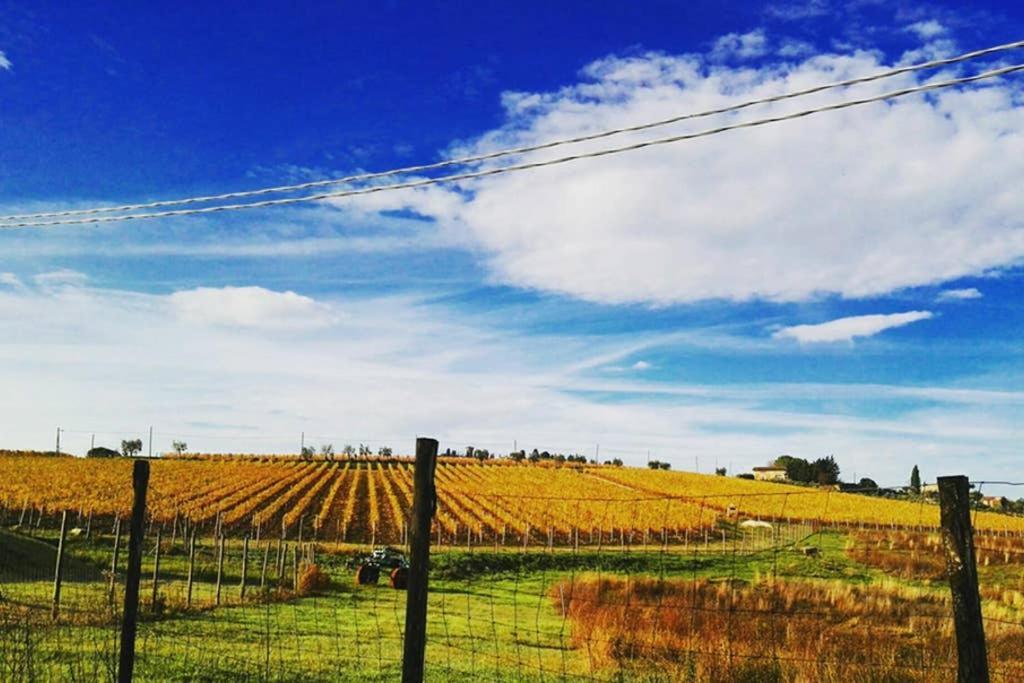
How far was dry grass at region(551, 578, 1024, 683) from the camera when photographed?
9.72 m

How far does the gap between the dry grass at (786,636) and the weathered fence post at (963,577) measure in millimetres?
3268

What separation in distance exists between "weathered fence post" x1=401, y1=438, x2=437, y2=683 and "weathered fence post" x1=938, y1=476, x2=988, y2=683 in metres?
2.80

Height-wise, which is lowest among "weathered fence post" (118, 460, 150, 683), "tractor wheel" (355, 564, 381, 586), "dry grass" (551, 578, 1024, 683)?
"tractor wheel" (355, 564, 381, 586)

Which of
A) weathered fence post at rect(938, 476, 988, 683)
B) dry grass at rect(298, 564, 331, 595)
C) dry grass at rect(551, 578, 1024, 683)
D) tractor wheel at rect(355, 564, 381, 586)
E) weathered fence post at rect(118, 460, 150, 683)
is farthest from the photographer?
tractor wheel at rect(355, 564, 381, 586)

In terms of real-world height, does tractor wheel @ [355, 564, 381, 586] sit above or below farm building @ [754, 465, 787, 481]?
below

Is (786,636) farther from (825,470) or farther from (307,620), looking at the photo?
(825,470)

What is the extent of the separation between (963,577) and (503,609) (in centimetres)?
1744

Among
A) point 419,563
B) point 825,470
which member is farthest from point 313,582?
point 825,470

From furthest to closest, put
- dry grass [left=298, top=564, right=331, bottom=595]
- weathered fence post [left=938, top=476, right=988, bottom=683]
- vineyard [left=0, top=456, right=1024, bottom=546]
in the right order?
vineyard [left=0, top=456, right=1024, bottom=546] → dry grass [left=298, top=564, right=331, bottom=595] → weathered fence post [left=938, top=476, right=988, bottom=683]

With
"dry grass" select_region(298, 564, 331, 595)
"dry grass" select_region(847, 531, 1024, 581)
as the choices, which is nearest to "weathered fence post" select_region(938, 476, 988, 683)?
"dry grass" select_region(298, 564, 331, 595)

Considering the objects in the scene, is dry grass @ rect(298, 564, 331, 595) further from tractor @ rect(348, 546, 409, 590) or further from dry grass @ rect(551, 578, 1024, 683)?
dry grass @ rect(551, 578, 1024, 683)

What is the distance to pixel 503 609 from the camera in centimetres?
→ 2095

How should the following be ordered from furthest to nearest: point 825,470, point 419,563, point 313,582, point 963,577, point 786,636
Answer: point 825,470 < point 313,582 < point 786,636 < point 419,563 < point 963,577

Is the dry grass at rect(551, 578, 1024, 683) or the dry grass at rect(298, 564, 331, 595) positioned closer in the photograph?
the dry grass at rect(551, 578, 1024, 683)
